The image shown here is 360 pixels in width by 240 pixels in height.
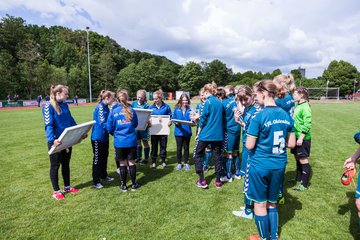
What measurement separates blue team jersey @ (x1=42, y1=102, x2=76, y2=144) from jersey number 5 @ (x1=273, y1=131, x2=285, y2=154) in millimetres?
3835

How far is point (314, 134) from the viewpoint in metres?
12.2

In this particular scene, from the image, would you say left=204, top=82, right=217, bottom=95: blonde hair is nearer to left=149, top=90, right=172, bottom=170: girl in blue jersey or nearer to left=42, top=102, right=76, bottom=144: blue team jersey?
left=149, top=90, right=172, bottom=170: girl in blue jersey

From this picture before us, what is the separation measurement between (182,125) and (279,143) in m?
3.67

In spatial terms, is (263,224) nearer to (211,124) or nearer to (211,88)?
(211,124)

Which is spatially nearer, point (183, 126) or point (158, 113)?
point (183, 126)

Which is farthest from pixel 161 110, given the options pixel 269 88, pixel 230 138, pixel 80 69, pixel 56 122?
pixel 80 69

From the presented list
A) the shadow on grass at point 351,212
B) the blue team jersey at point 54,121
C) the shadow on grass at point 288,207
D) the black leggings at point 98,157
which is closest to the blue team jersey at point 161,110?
the black leggings at point 98,157

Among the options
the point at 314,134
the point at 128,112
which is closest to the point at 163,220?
the point at 128,112

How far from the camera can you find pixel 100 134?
5387mm

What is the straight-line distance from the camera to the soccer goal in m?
54.6

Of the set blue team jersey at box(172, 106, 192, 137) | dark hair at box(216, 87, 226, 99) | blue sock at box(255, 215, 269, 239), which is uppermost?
dark hair at box(216, 87, 226, 99)

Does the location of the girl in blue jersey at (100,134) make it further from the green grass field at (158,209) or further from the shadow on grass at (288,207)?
the shadow on grass at (288,207)

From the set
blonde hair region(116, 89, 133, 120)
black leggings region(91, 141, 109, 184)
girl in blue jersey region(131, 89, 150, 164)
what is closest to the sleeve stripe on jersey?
black leggings region(91, 141, 109, 184)

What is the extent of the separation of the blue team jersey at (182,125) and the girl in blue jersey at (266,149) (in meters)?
3.45
